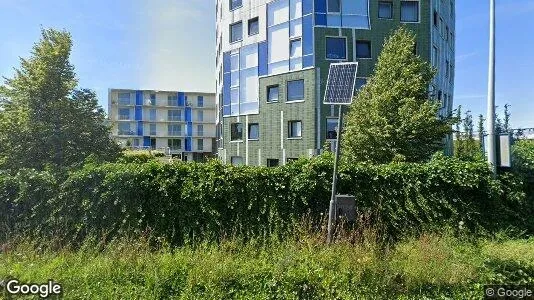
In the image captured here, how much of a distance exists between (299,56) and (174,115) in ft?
166

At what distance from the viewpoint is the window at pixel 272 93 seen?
80.0 ft

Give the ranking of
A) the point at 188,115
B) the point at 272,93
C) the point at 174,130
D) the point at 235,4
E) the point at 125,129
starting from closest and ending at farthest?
the point at 272,93 → the point at 235,4 → the point at 125,129 → the point at 174,130 → the point at 188,115

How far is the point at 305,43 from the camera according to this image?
22.4m

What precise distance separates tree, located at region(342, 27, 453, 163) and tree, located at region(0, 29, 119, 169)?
8.85 metres

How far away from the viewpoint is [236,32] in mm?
27219

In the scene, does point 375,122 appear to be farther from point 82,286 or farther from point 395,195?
point 82,286

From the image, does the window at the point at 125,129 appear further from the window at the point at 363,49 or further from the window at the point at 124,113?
the window at the point at 363,49

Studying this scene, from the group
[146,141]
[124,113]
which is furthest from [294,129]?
[124,113]

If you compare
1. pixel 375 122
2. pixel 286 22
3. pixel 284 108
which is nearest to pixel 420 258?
pixel 375 122

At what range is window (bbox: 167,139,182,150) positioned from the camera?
67850mm

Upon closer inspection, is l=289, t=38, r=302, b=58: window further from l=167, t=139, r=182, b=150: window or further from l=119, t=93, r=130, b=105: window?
l=119, t=93, r=130, b=105: window

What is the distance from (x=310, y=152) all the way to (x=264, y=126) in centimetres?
441

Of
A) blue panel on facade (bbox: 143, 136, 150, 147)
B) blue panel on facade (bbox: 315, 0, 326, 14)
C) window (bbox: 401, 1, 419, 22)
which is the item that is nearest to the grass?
blue panel on facade (bbox: 315, 0, 326, 14)

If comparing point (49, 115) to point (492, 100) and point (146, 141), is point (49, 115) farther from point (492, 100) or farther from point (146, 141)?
point (146, 141)
